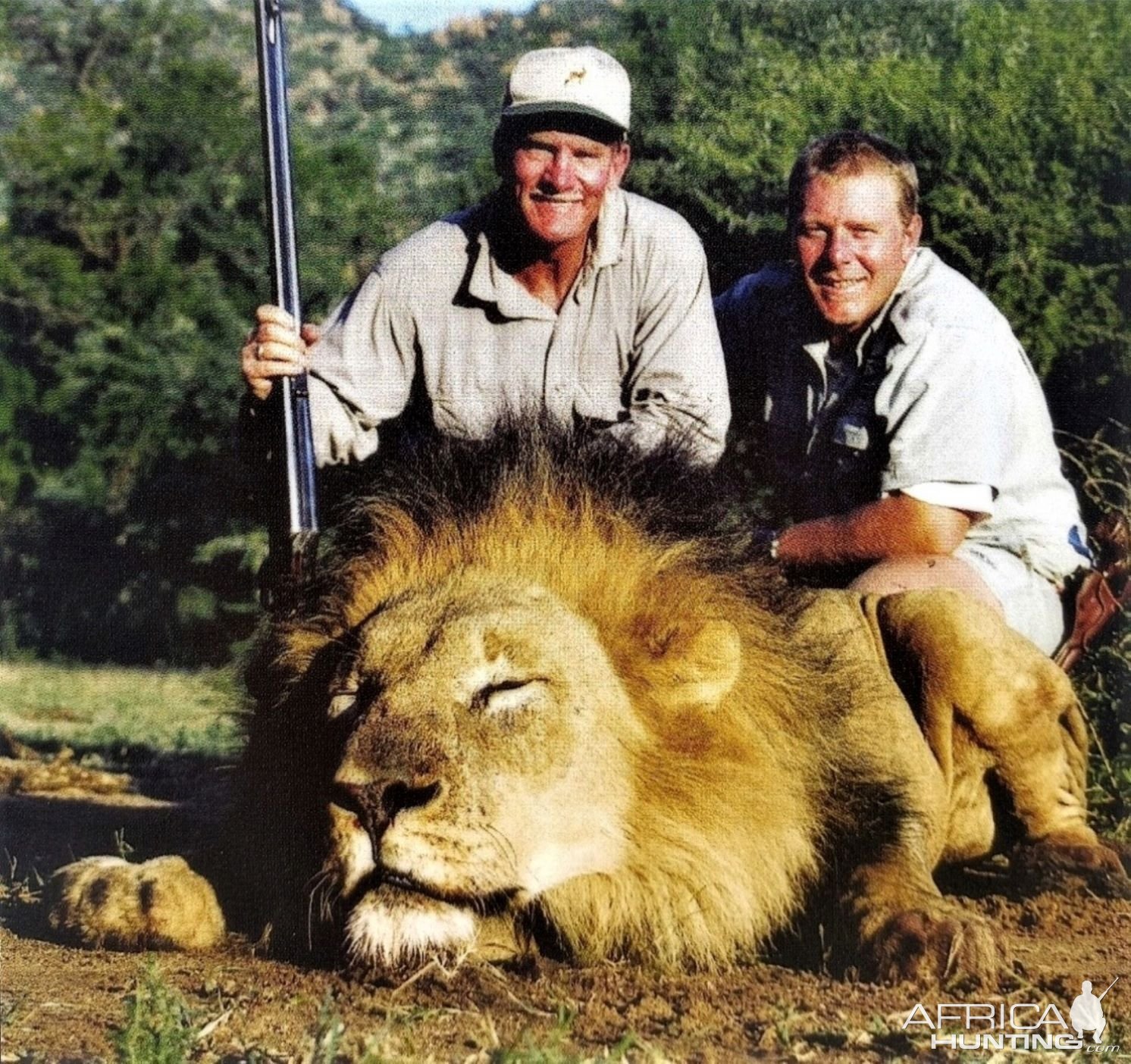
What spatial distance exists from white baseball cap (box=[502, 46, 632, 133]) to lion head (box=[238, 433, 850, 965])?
1178 mm

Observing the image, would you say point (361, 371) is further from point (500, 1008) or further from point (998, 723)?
point (500, 1008)

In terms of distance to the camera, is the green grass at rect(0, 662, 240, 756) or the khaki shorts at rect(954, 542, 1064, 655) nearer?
the khaki shorts at rect(954, 542, 1064, 655)

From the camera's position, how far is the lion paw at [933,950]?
246 centimetres

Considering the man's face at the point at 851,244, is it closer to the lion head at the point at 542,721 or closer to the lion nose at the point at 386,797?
the lion head at the point at 542,721

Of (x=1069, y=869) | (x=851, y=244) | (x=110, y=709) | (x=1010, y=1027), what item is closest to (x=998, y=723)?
(x=1069, y=869)

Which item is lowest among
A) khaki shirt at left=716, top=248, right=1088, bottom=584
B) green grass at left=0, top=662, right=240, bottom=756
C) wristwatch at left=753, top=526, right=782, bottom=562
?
green grass at left=0, top=662, right=240, bottom=756

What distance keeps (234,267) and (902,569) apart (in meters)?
4.39

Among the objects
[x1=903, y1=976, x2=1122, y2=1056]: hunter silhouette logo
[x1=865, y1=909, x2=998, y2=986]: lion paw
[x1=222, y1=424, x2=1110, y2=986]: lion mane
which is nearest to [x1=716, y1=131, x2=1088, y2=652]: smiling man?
[x1=222, y1=424, x2=1110, y2=986]: lion mane

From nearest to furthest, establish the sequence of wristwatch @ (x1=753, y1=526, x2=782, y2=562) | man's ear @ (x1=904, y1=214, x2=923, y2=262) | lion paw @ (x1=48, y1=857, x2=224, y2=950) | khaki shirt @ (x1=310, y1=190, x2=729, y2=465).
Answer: lion paw @ (x1=48, y1=857, x2=224, y2=950)
wristwatch @ (x1=753, y1=526, x2=782, y2=562)
khaki shirt @ (x1=310, y1=190, x2=729, y2=465)
man's ear @ (x1=904, y1=214, x2=923, y2=262)

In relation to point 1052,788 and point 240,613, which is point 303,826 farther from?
point 240,613

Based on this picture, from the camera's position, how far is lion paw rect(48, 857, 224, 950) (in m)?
2.68

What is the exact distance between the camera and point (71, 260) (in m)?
7.23

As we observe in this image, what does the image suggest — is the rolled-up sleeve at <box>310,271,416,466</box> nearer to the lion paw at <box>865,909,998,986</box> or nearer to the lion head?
the lion head

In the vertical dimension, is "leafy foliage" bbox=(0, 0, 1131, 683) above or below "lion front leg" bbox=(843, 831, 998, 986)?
above
